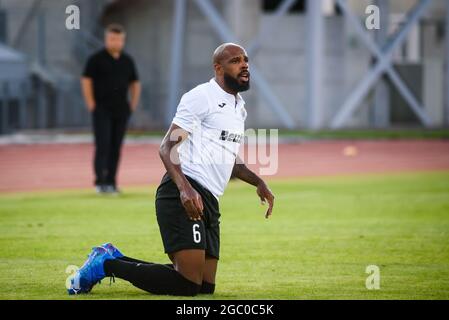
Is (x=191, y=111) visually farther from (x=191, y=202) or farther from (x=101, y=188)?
(x=101, y=188)

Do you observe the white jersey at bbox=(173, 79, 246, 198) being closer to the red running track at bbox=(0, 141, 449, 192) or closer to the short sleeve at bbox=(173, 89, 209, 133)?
the short sleeve at bbox=(173, 89, 209, 133)

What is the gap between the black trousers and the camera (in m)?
17.0

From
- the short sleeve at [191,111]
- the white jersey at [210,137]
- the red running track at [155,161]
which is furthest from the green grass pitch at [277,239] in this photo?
the red running track at [155,161]

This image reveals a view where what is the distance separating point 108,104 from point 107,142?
60 cm

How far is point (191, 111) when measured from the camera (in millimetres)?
8516

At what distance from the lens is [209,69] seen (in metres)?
38.1

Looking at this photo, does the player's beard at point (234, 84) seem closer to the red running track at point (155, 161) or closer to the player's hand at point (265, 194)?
the player's hand at point (265, 194)

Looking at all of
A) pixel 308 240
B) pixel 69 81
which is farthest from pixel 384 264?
pixel 69 81

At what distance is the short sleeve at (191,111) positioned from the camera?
850cm

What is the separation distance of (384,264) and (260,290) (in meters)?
1.99

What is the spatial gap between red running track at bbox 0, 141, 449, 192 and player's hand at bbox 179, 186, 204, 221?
434 inches

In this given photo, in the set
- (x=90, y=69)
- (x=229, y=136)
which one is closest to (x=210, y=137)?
(x=229, y=136)

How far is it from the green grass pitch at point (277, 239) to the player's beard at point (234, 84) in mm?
1617
